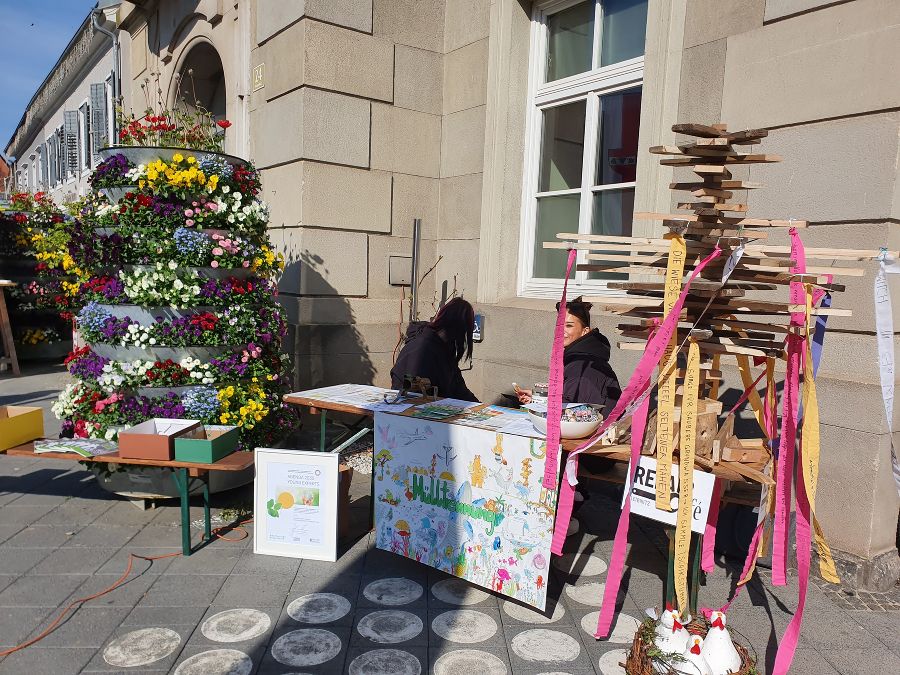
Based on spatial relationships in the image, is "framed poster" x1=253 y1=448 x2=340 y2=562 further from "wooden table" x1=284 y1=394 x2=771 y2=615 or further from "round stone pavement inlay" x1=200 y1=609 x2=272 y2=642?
"wooden table" x1=284 y1=394 x2=771 y2=615

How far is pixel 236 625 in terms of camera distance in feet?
10.1

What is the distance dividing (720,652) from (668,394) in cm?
103

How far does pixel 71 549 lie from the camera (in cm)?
383

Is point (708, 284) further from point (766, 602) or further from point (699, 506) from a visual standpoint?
point (766, 602)

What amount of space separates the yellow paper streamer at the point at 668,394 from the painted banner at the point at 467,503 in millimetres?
490

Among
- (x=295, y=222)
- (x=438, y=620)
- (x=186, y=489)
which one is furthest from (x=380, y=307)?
(x=438, y=620)

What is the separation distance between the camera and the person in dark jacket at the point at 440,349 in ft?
14.3

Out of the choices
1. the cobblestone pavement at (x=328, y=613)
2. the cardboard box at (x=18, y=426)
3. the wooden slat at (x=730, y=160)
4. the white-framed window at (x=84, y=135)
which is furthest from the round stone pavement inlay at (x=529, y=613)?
the white-framed window at (x=84, y=135)

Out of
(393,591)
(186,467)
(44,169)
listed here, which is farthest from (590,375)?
(44,169)

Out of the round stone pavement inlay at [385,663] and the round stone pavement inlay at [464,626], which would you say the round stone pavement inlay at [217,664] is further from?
the round stone pavement inlay at [464,626]

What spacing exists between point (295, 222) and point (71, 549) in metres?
3.60

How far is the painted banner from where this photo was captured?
10.1 feet

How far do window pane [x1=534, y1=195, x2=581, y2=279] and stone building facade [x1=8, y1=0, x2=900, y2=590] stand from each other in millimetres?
22

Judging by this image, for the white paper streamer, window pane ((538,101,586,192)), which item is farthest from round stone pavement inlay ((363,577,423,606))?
window pane ((538,101,586,192))
